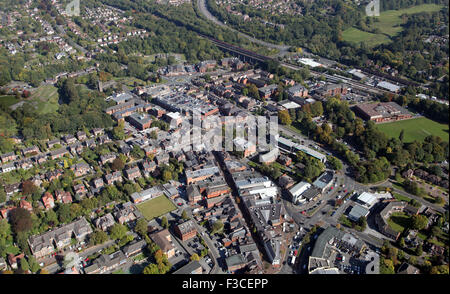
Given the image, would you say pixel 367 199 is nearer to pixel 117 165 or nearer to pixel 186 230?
pixel 186 230

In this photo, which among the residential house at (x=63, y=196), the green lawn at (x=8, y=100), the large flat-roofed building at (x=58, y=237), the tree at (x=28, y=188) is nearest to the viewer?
the large flat-roofed building at (x=58, y=237)

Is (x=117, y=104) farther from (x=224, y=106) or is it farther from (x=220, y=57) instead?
(x=220, y=57)

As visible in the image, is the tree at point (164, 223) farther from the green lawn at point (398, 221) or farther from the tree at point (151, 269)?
the green lawn at point (398, 221)

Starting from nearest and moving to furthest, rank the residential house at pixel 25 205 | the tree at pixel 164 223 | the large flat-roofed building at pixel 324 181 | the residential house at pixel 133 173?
the tree at pixel 164 223, the residential house at pixel 25 205, the large flat-roofed building at pixel 324 181, the residential house at pixel 133 173

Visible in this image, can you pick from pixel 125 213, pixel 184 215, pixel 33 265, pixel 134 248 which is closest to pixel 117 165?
pixel 125 213

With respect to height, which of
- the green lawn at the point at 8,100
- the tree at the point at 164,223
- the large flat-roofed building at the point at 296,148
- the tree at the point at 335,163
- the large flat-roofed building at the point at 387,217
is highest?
the green lawn at the point at 8,100

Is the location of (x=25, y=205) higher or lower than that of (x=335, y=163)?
lower

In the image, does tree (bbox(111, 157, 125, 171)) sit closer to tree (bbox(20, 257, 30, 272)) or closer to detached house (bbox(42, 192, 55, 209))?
detached house (bbox(42, 192, 55, 209))

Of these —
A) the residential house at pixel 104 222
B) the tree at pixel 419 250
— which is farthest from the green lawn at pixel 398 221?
the residential house at pixel 104 222
